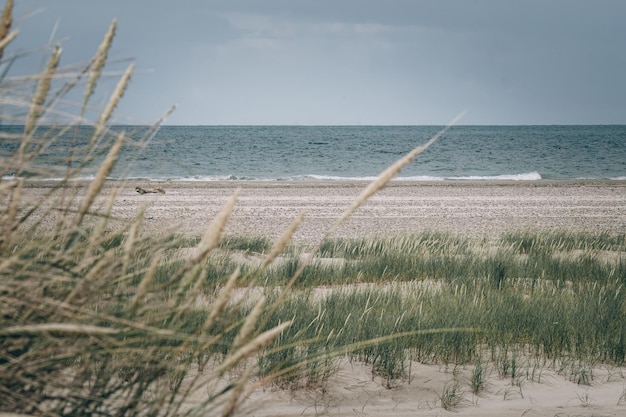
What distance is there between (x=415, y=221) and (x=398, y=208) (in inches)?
96.7

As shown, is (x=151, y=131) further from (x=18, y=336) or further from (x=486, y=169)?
(x=486, y=169)

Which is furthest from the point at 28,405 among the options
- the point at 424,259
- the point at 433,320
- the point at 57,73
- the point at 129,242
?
the point at 424,259

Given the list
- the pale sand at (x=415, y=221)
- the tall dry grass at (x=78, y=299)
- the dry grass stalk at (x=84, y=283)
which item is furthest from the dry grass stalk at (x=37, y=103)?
the dry grass stalk at (x=84, y=283)

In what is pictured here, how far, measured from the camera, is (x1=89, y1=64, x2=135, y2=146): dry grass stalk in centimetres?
164

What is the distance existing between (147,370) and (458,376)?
269cm

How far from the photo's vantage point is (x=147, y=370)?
173 centimetres

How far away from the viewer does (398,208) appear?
16.7 m

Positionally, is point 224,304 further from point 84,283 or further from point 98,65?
point 98,65

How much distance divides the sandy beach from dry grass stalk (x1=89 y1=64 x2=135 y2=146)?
8.33 metres

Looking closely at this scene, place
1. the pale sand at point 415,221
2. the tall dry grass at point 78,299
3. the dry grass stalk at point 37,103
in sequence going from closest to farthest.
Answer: the tall dry grass at point 78,299
the dry grass stalk at point 37,103
the pale sand at point 415,221

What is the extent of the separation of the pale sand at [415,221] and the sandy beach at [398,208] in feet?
0.10

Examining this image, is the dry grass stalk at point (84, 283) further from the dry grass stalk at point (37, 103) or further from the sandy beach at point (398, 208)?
the sandy beach at point (398, 208)

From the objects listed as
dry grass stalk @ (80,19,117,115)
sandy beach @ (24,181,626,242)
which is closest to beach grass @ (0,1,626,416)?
dry grass stalk @ (80,19,117,115)

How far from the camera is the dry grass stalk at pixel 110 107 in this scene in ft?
5.39
